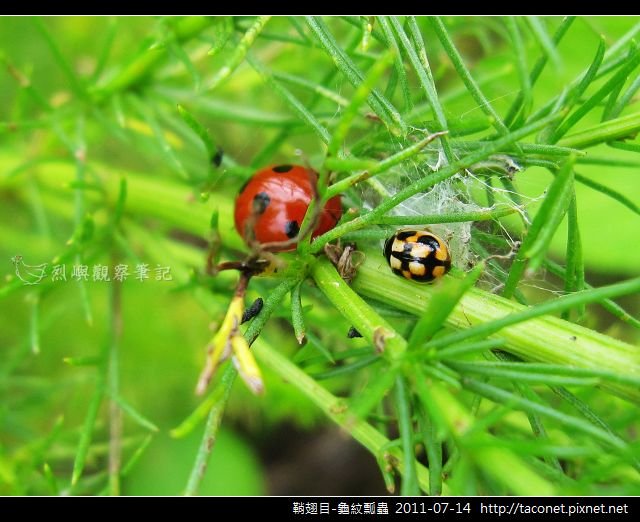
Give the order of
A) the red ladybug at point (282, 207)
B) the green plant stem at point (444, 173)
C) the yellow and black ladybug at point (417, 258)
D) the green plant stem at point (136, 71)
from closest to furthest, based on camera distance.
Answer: the green plant stem at point (444, 173) < the yellow and black ladybug at point (417, 258) < the red ladybug at point (282, 207) < the green plant stem at point (136, 71)

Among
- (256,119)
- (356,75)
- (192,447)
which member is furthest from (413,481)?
(192,447)

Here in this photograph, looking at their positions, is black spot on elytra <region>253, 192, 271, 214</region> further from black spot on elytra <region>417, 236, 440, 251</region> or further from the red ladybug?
black spot on elytra <region>417, 236, 440, 251</region>

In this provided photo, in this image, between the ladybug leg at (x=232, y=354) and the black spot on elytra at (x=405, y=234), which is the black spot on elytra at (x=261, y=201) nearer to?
the black spot on elytra at (x=405, y=234)

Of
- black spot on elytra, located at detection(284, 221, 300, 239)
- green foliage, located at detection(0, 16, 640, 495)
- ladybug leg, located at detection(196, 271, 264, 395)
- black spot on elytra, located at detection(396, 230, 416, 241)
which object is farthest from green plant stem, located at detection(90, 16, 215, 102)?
ladybug leg, located at detection(196, 271, 264, 395)

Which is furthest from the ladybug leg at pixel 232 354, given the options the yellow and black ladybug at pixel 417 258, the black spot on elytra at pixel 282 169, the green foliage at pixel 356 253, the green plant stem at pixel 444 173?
the black spot on elytra at pixel 282 169

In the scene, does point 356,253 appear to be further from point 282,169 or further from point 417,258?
point 282,169

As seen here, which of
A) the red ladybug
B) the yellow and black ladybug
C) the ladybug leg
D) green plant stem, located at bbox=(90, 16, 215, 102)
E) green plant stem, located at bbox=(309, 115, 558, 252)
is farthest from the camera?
green plant stem, located at bbox=(90, 16, 215, 102)

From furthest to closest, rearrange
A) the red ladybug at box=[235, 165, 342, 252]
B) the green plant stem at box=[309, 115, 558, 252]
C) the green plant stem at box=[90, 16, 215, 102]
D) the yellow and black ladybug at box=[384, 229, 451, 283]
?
the green plant stem at box=[90, 16, 215, 102] < the red ladybug at box=[235, 165, 342, 252] < the yellow and black ladybug at box=[384, 229, 451, 283] < the green plant stem at box=[309, 115, 558, 252]

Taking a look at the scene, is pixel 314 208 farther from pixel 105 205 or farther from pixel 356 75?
pixel 105 205
